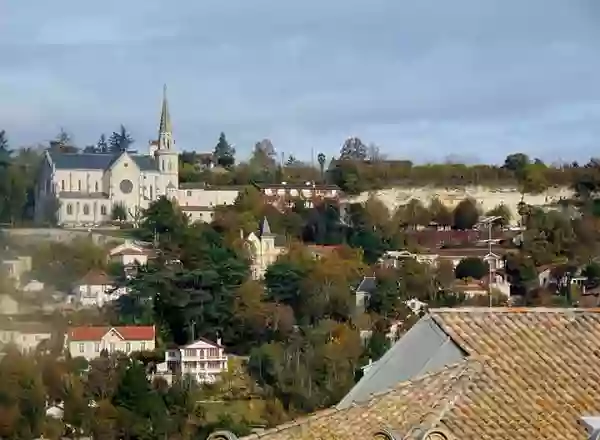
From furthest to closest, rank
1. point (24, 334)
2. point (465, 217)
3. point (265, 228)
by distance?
point (465, 217), point (265, 228), point (24, 334)

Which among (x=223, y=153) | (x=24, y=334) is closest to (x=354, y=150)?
(x=223, y=153)

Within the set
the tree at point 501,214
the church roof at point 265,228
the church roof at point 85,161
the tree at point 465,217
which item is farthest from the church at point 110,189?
the tree at point 501,214

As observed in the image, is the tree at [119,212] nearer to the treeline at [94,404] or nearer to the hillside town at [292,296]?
the hillside town at [292,296]

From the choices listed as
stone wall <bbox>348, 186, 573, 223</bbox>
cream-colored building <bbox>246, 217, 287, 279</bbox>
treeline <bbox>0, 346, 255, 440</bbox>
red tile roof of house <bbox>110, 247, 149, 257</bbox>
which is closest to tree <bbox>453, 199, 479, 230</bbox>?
stone wall <bbox>348, 186, 573, 223</bbox>

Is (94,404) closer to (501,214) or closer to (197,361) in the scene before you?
(197,361)

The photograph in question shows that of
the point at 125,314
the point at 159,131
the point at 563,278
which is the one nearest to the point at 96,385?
the point at 125,314
